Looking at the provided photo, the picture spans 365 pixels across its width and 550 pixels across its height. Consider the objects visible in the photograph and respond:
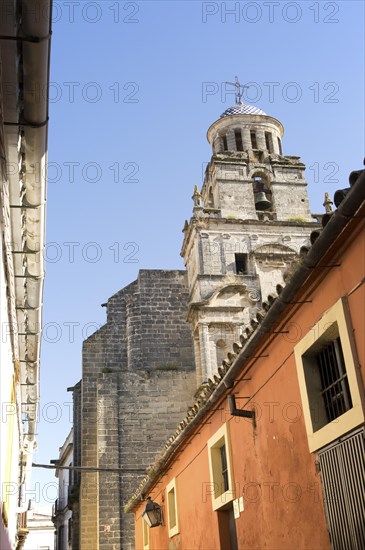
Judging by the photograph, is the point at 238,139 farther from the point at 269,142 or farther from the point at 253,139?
the point at 269,142

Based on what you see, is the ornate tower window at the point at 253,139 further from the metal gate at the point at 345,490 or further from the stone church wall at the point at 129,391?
the metal gate at the point at 345,490

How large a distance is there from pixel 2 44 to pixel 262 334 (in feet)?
13.3

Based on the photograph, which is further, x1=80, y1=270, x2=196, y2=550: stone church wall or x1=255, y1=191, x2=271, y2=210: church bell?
x1=255, y1=191, x2=271, y2=210: church bell

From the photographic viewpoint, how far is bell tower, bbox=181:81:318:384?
2245 centimetres

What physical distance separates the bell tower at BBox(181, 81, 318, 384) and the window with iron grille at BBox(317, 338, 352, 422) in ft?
48.9

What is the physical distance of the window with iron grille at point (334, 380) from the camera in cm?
627

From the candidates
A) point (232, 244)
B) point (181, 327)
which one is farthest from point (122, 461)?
point (232, 244)

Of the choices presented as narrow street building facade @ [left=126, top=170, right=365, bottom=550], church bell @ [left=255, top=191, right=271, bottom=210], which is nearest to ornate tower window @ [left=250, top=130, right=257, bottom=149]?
church bell @ [left=255, top=191, right=271, bottom=210]

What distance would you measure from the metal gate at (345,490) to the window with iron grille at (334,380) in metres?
0.36

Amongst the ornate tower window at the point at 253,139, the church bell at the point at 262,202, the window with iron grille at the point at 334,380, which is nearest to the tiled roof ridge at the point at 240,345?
the window with iron grille at the point at 334,380

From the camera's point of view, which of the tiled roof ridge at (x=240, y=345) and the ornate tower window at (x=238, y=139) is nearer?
the tiled roof ridge at (x=240, y=345)

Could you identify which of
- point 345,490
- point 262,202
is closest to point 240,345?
point 345,490

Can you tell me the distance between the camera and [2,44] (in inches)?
215

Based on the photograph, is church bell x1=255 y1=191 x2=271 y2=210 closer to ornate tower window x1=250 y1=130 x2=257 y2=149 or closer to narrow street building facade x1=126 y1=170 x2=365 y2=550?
ornate tower window x1=250 y1=130 x2=257 y2=149
